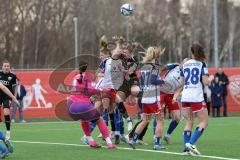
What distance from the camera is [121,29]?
264 feet

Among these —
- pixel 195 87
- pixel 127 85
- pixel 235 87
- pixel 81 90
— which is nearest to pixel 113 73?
pixel 81 90

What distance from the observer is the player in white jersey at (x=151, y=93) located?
1498 cm

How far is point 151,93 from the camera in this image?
601 inches

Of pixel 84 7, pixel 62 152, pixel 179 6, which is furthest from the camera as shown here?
pixel 179 6

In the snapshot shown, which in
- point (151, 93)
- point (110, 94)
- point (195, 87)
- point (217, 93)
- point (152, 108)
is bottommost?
point (217, 93)

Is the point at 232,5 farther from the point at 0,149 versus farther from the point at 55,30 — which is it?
the point at 0,149

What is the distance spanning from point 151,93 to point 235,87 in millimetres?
19188

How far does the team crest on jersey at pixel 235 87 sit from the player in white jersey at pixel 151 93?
1891 cm

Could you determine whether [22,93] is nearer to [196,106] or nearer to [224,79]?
[224,79]

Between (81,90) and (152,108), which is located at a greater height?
(81,90)

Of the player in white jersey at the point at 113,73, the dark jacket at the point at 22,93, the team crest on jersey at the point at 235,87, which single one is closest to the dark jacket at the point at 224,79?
the team crest on jersey at the point at 235,87

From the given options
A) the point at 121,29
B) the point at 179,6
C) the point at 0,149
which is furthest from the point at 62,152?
the point at 179,6

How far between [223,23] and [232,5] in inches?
194

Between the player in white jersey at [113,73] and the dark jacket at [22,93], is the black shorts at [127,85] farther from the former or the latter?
the dark jacket at [22,93]
